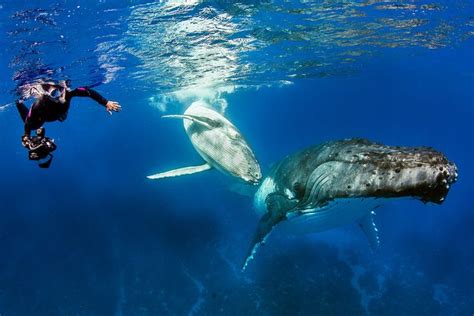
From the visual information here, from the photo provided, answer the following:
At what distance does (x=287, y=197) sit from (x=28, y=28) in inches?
437

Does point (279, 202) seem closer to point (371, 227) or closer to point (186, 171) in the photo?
point (186, 171)

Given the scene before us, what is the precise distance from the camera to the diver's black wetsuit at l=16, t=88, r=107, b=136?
6.05m

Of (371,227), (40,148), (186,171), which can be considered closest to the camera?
(40,148)

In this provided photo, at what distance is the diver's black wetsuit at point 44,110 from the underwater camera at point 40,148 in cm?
44

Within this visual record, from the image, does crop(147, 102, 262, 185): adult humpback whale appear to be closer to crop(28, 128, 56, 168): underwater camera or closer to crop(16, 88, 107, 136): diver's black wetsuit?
crop(16, 88, 107, 136): diver's black wetsuit

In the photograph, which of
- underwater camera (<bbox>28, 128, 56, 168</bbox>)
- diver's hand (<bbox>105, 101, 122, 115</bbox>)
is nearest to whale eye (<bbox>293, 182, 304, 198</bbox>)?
diver's hand (<bbox>105, 101, 122, 115</bbox>)

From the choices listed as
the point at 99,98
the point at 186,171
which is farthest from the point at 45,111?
the point at 186,171

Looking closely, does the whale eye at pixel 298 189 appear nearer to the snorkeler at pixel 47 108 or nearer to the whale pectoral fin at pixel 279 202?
the whale pectoral fin at pixel 279 202

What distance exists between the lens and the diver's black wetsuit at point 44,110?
6051 millimetres

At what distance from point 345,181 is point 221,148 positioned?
447 centimetres

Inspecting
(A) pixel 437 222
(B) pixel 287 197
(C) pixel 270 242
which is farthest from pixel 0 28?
(A) pixel 437 222

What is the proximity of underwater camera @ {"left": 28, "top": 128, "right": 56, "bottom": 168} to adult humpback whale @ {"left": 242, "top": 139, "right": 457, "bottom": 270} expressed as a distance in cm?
468

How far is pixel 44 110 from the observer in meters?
6.23

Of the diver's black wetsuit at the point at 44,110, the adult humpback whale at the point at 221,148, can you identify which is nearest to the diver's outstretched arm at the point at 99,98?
the diver's black wetsuit at the point at 44,110
